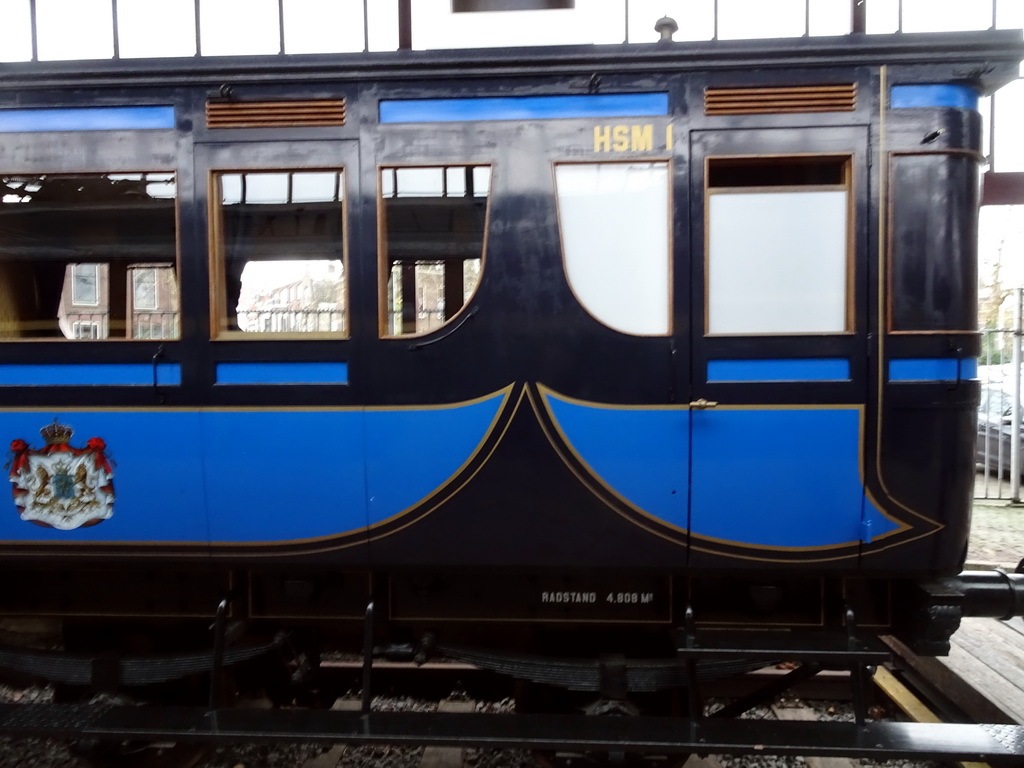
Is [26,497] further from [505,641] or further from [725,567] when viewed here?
[725,567]

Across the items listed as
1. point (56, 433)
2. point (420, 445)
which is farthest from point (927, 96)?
point (56, 433)

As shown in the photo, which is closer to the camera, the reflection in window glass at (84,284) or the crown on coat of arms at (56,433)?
the crown on coat of arms at (56,433)

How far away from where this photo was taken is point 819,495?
2.55m

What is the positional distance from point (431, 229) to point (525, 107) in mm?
594

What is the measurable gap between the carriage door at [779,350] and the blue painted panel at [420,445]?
2.76ft

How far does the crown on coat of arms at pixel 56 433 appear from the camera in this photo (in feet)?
8.71

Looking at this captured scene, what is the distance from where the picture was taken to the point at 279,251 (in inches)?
105

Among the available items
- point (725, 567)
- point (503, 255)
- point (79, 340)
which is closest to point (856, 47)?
point (503, 255)

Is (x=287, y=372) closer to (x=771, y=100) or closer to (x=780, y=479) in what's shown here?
(x=780, y=479)

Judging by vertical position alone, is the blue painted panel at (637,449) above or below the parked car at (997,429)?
above

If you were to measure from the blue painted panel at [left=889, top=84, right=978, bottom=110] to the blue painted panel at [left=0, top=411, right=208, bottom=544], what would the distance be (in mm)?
2955

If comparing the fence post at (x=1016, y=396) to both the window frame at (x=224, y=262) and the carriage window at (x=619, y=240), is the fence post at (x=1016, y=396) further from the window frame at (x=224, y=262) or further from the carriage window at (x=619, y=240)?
the window frame at (x=224, y=262)

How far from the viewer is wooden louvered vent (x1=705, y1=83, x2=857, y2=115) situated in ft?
8.33

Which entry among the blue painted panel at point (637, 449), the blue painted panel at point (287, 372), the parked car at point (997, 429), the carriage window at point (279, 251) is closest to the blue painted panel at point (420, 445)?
the blue painted panel at point (287, 372)
